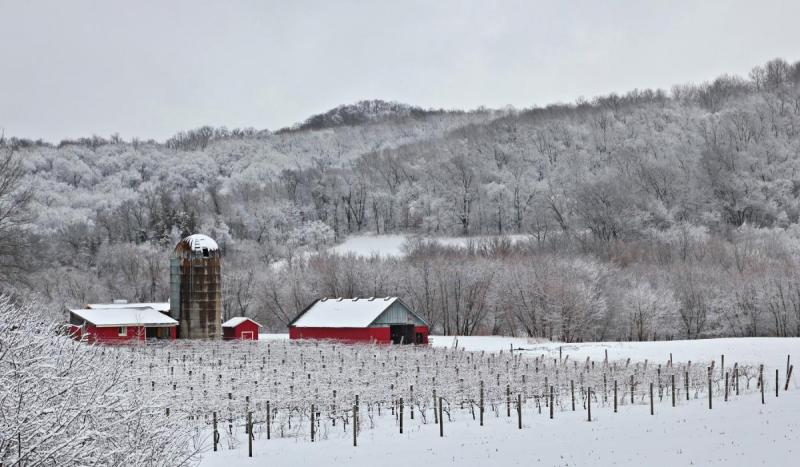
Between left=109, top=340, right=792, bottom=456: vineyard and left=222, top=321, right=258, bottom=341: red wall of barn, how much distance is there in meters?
19.1

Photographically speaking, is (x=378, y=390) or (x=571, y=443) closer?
(x=571, y=443)

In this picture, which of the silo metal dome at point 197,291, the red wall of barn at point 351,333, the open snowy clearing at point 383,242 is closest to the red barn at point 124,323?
the silo metal dome at point 197,291

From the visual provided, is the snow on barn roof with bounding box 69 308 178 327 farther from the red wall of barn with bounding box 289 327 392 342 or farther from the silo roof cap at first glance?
the red wall of barn with bounding box 289 327 392 342

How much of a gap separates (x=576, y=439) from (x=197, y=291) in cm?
3970

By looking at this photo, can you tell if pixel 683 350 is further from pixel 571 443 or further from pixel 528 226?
pixel 528 226

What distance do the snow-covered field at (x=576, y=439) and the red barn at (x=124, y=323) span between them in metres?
30.0

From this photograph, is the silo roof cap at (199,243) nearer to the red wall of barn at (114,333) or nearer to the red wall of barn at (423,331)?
the red wall of barn at (114,333)

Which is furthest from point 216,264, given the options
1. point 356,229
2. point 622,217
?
point 356,229

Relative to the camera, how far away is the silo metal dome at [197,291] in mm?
57312

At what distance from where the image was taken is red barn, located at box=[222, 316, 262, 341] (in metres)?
63.5

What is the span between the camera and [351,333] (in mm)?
57344

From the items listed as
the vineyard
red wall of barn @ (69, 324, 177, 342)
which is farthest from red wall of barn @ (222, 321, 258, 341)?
the vineyard

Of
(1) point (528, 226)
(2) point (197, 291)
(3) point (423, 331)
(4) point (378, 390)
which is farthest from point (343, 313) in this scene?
(1) point (528, 226)

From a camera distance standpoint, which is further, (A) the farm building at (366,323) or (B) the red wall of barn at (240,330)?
(B) the red wall of barn at (240,330)
